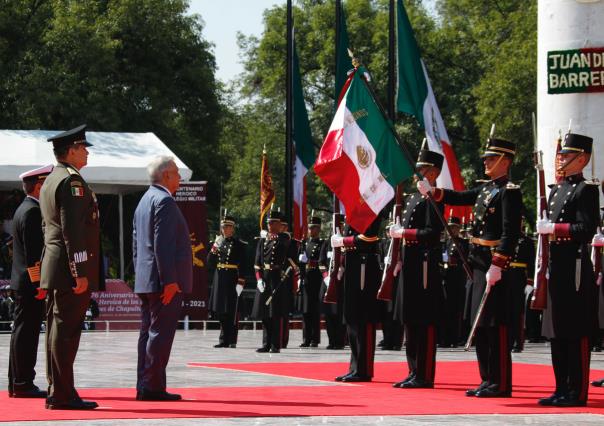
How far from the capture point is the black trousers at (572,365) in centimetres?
1005

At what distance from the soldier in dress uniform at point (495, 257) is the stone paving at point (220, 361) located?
146cm

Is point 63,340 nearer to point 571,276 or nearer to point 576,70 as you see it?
point 571,276

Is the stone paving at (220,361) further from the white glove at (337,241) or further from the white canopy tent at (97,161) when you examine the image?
the white canopy tent at (97,161)

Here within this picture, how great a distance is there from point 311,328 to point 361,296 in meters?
8.11

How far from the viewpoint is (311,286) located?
67.3ft

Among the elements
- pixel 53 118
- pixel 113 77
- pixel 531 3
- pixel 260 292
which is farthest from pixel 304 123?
pixel 531 3

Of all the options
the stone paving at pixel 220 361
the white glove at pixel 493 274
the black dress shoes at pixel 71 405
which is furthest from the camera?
the white glove at pixel 493 274

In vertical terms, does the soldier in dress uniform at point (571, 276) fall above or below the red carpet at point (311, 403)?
above

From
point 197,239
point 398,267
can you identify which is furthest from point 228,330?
point 398,267

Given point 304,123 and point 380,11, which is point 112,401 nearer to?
point 304,123

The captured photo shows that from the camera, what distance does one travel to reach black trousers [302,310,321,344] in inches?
792

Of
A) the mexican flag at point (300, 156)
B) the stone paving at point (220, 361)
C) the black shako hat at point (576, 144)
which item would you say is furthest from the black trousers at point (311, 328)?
the black shako hat at point (576, 144)

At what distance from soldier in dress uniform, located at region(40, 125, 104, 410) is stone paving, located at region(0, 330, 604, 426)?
41.4 inches

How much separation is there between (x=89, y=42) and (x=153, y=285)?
29.8m
